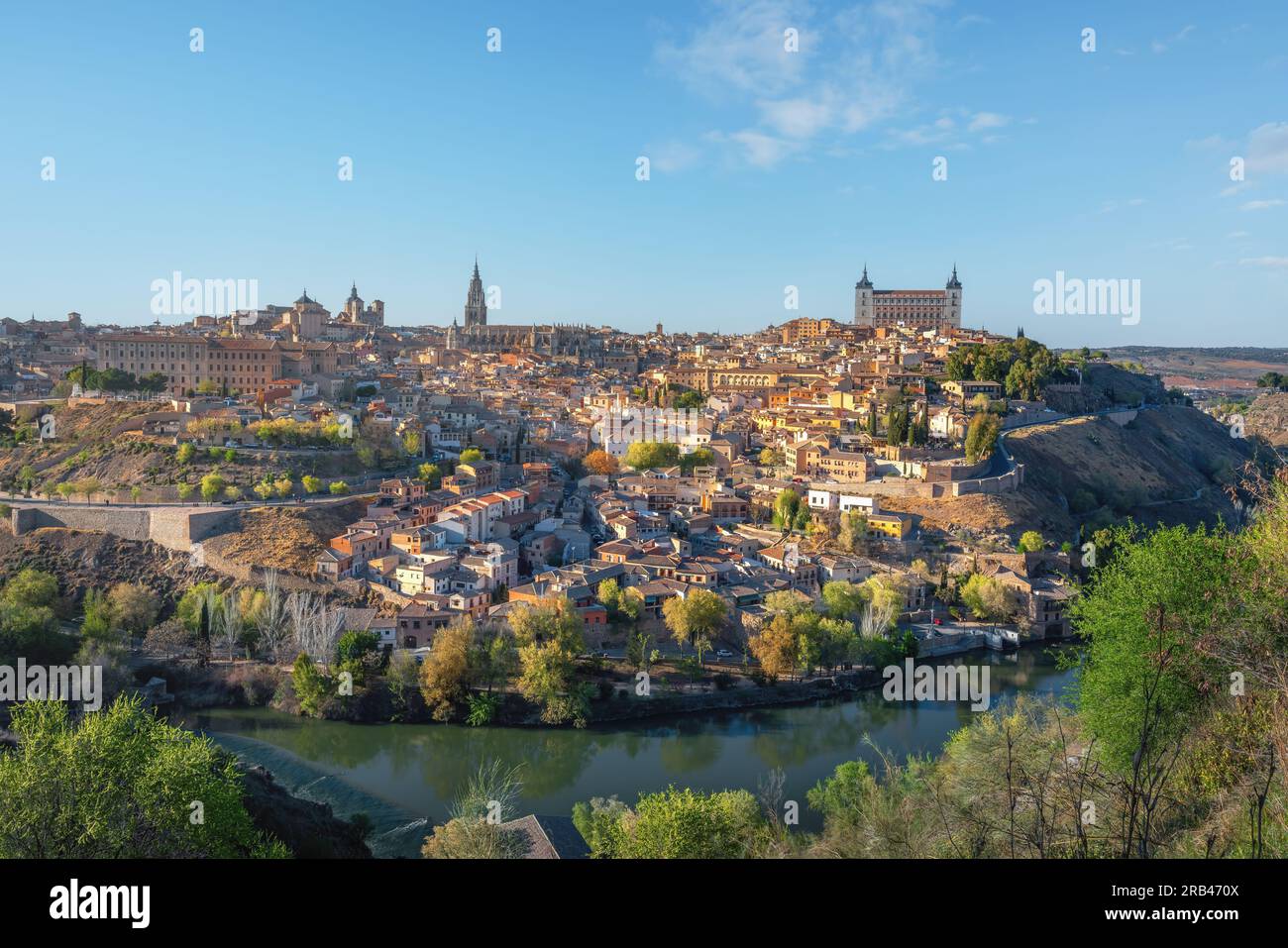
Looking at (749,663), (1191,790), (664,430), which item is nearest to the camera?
(1191,790)

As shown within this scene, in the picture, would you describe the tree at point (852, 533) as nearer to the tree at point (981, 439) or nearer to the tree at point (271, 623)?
the tree at point (981, 439)

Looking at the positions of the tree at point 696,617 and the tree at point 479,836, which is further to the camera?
the tree at point 696,617

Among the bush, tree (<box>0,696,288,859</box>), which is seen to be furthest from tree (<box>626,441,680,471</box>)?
tree (<box>0,696,288,859</box>)

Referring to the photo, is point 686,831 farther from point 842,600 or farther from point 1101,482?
point 1101,482

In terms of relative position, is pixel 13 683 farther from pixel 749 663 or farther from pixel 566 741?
pixel 749 663

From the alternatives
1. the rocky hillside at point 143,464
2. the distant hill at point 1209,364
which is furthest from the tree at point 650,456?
the distant hill at point 1209,364
